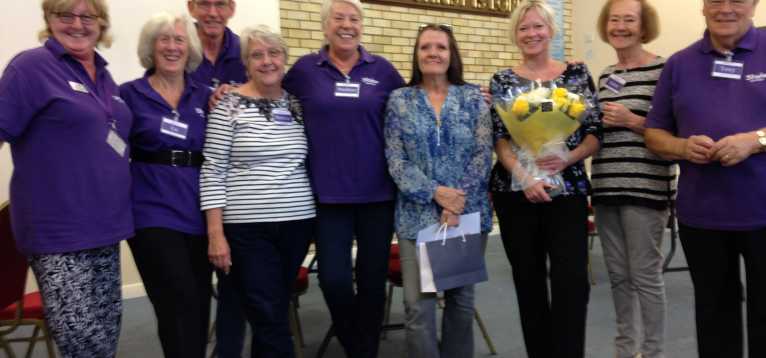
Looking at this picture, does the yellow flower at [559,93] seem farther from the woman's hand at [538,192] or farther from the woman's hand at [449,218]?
the woman's hand at [449,218]

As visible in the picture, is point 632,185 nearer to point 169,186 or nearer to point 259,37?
point 259,37

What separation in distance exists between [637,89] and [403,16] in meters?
3.86

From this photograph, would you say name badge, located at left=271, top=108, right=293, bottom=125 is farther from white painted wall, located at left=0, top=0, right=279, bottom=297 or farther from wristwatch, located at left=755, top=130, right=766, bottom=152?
white painted wall, located at left=0, top=0, right=279, bottom=297

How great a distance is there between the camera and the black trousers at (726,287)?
1.99 meters

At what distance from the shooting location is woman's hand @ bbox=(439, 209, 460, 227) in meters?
2.38

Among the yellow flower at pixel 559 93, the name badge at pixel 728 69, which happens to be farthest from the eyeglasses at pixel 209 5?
the name badge at pixel 728 69

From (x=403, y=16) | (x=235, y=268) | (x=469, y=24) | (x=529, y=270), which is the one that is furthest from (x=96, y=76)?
(x=469, y=24)

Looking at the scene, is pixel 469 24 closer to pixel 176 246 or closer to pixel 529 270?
pixel 529 270

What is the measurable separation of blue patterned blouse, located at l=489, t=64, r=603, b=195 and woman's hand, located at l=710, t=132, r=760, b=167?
1.82 feet

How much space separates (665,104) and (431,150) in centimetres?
92

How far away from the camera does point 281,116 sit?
2.35 m

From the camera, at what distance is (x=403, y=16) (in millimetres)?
6012

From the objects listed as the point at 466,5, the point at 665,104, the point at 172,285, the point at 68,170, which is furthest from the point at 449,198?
the point at 466,5

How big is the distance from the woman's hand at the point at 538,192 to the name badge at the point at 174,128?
138 centimetres
